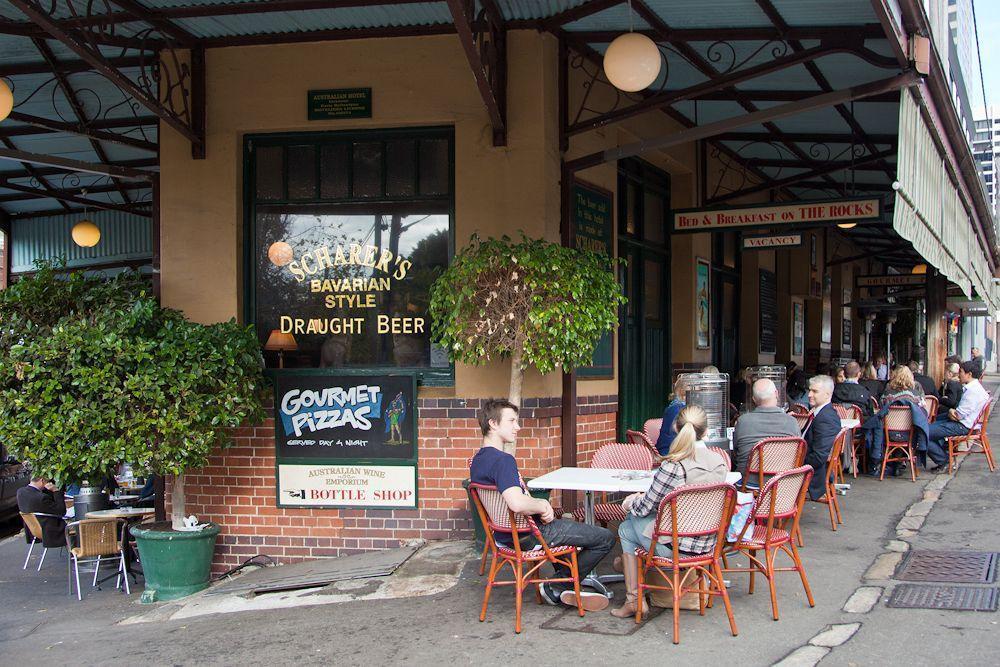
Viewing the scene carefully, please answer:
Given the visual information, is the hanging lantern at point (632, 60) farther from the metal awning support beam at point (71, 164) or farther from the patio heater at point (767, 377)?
the patio heater at point (767, 377)

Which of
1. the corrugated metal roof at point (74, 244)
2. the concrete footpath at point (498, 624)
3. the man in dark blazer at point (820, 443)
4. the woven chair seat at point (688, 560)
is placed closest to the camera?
the concrete footpath at point (498, 624)

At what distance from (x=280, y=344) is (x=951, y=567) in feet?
18.6

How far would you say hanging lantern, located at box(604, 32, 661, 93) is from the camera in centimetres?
676

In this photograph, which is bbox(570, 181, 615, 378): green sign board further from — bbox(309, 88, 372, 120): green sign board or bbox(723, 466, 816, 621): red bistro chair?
bbox(723, 466, 816, 621): red bistro chair

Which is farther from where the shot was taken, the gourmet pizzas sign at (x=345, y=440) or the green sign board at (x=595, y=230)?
the green sign board at (x=595, y=230)

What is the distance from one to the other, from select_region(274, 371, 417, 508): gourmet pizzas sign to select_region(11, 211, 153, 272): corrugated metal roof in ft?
28.4

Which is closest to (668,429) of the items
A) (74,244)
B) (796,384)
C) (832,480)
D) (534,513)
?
(832,480)

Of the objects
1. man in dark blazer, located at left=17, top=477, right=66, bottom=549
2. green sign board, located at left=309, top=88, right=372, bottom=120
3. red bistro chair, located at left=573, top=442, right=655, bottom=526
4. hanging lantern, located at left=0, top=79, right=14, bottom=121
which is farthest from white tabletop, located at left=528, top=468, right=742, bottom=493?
man in dark blazer, located at left=17, top=477, right=66, bottom=549

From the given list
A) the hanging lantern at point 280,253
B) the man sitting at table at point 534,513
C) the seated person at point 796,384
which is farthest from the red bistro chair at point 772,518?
the seated person at point 796,384

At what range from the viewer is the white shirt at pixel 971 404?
37.7 ft

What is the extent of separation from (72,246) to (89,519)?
893 cm

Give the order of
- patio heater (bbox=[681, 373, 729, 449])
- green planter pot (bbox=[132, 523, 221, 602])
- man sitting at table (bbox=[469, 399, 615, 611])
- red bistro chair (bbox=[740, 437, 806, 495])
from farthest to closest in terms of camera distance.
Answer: patio heater (bbox=[681, 373, 729, 449]) < green planter pot (bbox=[132, 523, 221, 602]) < red bistro chair (bbox=[740, 437, 806, 495]) < man sitting at table (bbox=[469, 399, 615, 611])

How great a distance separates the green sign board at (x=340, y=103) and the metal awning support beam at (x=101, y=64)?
→ 1084mm

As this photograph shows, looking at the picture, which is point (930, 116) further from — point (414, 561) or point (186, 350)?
point (186, 350)
